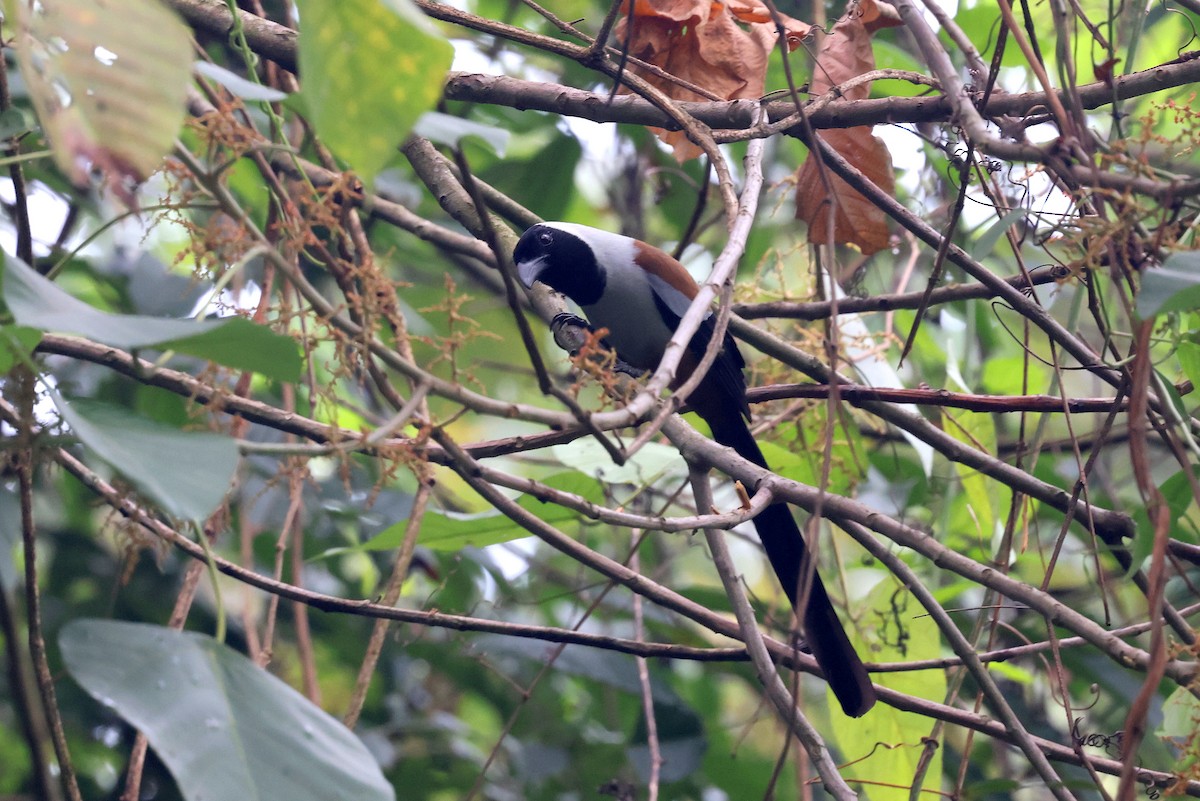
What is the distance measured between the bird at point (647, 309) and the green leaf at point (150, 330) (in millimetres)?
1465

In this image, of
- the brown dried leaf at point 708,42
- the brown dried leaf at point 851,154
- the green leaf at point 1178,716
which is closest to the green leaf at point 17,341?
the brown dried leaf at point 708,42

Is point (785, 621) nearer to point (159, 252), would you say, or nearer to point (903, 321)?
point (903, 321)

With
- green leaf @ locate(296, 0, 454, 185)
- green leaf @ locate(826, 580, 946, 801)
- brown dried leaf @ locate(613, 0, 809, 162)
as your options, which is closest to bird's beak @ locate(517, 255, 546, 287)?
brown dried leaf @ locate(613, 0, 809, 162)

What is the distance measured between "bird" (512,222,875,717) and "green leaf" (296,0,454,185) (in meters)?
1.65

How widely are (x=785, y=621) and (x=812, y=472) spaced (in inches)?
41.5

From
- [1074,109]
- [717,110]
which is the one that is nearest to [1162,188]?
[1074,109]

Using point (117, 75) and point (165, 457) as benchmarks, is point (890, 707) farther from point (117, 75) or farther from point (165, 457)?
point (117, 75)

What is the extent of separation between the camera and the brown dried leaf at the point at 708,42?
208 centimetres

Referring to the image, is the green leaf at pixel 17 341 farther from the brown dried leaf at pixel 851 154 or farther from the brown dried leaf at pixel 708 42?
the brown dried leaf at pixel 851 154

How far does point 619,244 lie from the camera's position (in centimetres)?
300

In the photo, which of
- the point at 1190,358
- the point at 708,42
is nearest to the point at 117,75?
the point at 708,42

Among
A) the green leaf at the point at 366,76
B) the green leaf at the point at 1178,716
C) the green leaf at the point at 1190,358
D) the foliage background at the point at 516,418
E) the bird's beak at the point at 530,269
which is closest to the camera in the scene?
the green leaf at the point at 366,76

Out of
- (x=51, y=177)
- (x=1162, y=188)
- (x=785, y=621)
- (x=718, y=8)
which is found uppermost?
(x=718, y=8)

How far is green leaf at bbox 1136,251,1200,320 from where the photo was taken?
1.05 meters
